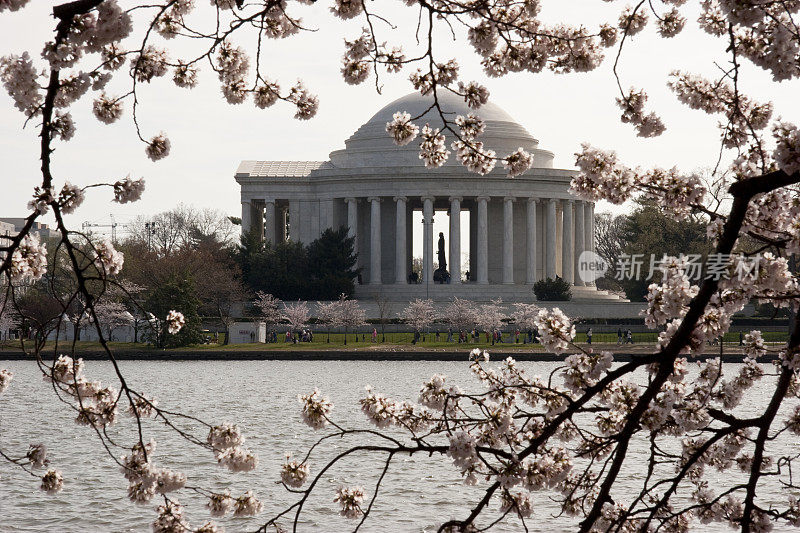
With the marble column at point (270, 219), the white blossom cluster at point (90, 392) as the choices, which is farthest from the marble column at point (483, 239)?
the white blossom cluster at point (90, 392)

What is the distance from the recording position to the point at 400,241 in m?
96.9

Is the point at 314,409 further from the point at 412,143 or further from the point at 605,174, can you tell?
the point at 412,143

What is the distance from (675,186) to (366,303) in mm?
78030

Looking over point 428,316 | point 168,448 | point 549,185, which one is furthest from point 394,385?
point 549,185

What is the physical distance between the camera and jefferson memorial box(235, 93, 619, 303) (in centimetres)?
9456

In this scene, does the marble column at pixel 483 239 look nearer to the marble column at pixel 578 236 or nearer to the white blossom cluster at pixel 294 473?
the marble column at pixel 578 236

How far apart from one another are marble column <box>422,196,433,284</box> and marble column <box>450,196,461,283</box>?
1.94 meters

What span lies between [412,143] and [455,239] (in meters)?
9.30

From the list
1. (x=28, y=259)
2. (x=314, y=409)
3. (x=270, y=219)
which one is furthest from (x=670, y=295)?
(x=270, y=219)

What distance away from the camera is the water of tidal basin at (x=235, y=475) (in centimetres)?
2172

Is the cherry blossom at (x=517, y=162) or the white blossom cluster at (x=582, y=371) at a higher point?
the cherry blossom at (x=517, y=162)

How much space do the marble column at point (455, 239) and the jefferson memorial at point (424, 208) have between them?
0.11m

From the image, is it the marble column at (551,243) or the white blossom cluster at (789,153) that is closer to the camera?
the white blossom cluster at (789,153)

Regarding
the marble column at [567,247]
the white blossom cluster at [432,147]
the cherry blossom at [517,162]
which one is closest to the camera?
the cherry blossom at [517,162]
